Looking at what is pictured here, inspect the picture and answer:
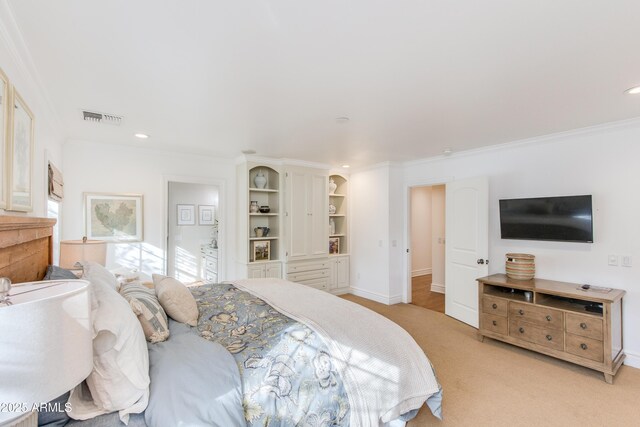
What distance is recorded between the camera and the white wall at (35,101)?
1539mm

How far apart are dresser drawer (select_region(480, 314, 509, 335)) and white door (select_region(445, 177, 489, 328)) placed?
0.42m

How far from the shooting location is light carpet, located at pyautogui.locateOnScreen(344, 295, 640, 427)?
7.08 ft

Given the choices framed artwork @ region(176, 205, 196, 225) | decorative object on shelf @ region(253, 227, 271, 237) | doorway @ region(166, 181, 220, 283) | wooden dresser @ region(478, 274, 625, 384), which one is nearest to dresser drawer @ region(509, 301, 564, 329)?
wooden dresser @ region(478, 274, 625, 384)

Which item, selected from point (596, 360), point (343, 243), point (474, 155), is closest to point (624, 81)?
point (474, 155)

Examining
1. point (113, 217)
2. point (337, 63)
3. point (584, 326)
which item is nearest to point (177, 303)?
point (337, 63)

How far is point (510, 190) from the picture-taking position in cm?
381

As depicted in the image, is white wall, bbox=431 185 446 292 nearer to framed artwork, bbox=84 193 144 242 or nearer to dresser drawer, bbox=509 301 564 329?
dresser drawer, bbox=509 301 564 329

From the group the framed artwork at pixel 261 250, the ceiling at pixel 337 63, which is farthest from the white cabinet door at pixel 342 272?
the ceiling at pixel 337 63

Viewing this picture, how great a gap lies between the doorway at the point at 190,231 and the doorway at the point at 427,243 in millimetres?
4000

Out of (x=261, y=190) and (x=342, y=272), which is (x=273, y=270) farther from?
(x=342, y=272)

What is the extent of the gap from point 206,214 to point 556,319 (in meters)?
5.77

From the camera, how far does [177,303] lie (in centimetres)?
209

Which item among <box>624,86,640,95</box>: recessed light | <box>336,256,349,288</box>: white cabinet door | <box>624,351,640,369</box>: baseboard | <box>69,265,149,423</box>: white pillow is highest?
<box>624,86,640,95</box>: recessed light

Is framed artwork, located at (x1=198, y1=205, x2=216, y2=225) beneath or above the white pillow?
above
